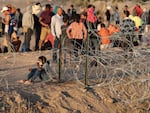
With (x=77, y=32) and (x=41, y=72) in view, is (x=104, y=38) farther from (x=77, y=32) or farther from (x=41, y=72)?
(x=41, y=72)

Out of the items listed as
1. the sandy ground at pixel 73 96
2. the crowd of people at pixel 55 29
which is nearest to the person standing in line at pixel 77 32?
the crowd of people at pixel 55 29

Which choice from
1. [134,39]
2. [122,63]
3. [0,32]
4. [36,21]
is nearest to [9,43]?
[36,21]

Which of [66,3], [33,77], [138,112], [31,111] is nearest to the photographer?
[31,111]

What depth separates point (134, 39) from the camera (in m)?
13.7

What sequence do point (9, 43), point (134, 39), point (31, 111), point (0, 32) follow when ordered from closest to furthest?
point (31, 111) < point (134, 39) < point (9, 43) < point (0, 32)

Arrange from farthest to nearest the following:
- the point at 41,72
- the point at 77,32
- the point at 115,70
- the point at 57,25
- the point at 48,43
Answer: the point at 48,43 → the point at 57,25 → the point at 77,32 → the point at 41,72 → the point at 115,70

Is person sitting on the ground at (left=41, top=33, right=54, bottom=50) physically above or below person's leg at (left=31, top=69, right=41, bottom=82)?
above

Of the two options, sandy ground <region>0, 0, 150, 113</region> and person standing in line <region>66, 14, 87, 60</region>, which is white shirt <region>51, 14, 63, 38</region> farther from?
sandy ground <region>0, 0, 150, 113</region>

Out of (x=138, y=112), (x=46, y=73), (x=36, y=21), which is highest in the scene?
(x=36, y=21)

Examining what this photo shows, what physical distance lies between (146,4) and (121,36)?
23.4m

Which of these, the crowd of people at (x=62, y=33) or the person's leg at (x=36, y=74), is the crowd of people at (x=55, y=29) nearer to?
the crowd of people at (x=62, y=33)

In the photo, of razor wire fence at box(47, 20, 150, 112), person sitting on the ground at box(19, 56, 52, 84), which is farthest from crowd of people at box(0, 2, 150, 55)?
person sitting on the ground at box(19, 56, 52, 84)

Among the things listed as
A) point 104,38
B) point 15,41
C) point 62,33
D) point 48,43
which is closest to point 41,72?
point 62,33

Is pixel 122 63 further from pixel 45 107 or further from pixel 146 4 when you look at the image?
pixel 146 4
